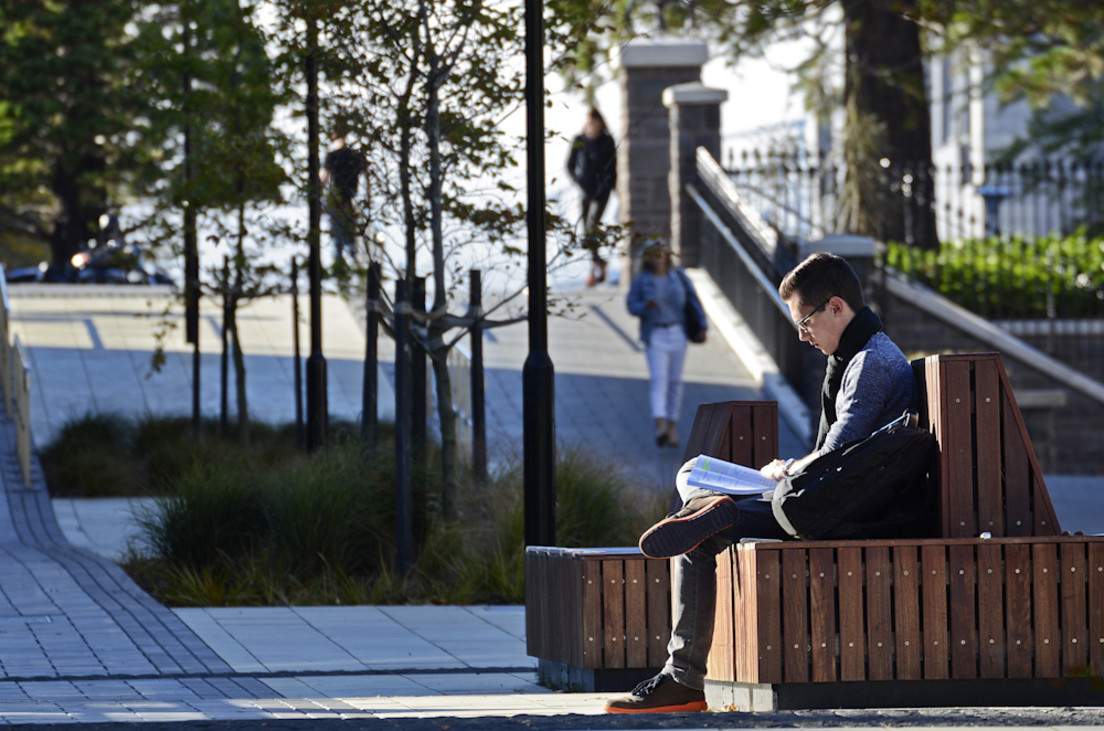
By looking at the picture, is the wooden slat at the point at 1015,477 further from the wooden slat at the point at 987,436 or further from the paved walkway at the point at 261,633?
the paved walkway at the point at 261,633

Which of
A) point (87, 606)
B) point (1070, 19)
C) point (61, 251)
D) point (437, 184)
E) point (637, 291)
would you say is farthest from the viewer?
point (61, 251)

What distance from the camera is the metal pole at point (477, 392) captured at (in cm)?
979

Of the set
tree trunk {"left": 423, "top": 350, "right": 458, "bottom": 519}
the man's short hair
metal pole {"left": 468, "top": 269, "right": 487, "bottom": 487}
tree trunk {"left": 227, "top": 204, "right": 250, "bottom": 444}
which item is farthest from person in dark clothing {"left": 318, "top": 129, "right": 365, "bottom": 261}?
the man's short hair

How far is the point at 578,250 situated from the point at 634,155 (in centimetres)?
1014

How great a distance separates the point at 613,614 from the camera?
591 centimetres

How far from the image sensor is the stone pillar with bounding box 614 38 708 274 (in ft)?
63.6

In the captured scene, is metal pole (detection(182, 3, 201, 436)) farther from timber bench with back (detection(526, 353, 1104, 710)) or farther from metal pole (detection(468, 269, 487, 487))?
timber bench with back (detection(526, 353, 1104, 710))

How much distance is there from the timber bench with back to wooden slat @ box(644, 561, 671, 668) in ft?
2.14

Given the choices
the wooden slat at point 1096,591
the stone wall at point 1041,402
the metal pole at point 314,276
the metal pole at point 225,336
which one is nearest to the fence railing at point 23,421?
the metal pole at point 225,336

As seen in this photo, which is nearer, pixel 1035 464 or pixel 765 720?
pixel 765 720

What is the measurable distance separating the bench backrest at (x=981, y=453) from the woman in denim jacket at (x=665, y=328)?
8.10 m

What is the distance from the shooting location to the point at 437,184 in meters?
9.66

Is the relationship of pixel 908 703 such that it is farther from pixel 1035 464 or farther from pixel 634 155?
pixel 634 155

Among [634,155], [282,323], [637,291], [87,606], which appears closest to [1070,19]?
[634,155]
